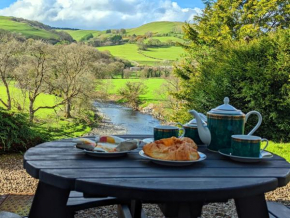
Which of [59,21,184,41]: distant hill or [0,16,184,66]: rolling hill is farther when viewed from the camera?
[59,21,184,41]: distant hill

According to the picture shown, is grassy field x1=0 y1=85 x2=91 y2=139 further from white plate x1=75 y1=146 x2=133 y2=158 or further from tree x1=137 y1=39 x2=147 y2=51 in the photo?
tree x1=137 y1=39 x2=147 y2=51

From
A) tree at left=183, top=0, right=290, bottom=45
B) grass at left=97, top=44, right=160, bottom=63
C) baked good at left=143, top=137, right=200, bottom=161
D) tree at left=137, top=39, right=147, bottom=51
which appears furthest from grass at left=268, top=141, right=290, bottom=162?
tree at left=137, top=39, right=147, bottom=51

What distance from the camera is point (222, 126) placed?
150 cm

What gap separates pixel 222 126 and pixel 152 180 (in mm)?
562

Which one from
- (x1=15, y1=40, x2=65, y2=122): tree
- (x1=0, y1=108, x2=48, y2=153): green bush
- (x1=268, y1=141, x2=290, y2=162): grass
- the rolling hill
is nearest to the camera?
(x1=0, y1=108, x2=48, y2=153): green bush

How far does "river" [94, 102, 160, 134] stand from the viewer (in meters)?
13.5

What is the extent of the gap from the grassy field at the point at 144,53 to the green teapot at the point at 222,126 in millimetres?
22355

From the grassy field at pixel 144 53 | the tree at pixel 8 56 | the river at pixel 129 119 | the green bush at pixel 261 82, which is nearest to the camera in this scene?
the green bush at pixel 261 82

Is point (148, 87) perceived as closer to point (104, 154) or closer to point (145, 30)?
point (104, 154)

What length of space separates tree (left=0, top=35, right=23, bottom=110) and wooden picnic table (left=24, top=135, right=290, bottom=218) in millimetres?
11651

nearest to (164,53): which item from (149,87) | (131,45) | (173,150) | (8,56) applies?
(131,45)

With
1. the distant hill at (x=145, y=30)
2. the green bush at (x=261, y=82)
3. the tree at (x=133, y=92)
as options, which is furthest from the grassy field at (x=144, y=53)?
the green bush at (x=261, y=82)

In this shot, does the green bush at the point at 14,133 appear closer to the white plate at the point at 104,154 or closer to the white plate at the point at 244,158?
the white plate at the point at 104,154

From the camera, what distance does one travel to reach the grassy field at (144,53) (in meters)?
25.2
